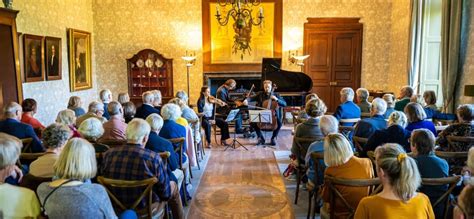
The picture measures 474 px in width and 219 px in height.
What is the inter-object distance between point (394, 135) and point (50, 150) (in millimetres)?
3189

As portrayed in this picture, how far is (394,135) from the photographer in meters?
3.83

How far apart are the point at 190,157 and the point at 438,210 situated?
3.22 m

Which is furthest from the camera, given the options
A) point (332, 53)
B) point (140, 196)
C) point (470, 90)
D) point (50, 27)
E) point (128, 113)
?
point (332, 53)

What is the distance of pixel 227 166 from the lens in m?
6.03

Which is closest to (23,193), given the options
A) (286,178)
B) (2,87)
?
(286,178)

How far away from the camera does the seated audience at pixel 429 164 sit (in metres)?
2.78

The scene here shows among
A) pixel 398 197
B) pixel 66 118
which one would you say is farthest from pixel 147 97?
pixel 398 197

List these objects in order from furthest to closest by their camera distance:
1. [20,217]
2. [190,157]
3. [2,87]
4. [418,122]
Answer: [2,87] < [190,157] < [418,122] < [20,217]

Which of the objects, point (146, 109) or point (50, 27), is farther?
point (50, 27)

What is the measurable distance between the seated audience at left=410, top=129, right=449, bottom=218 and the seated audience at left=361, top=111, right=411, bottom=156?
86 centimetres

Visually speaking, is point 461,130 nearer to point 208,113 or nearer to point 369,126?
point 369,126

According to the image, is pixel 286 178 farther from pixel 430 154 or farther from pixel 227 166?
pixel 430 154

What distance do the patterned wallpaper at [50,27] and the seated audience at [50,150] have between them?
15.5 ft

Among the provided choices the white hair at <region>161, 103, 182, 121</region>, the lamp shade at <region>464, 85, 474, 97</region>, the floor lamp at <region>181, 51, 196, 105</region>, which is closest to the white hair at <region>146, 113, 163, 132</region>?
the white hair at <region>161, 103, 182, 121</region>
